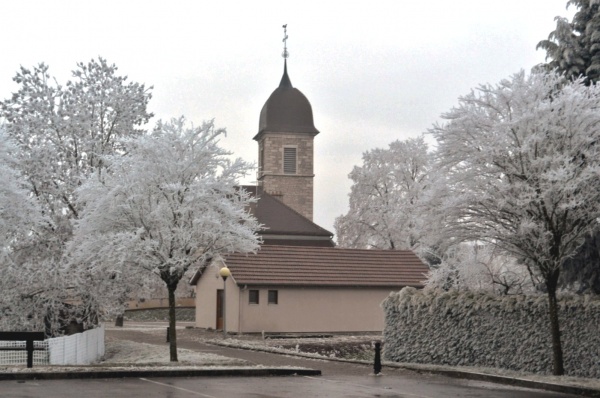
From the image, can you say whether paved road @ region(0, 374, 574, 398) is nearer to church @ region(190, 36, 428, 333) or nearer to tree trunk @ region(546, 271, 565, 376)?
tree trunk @ region(546, 271, 565, 376)

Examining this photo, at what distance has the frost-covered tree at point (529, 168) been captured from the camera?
1909 cm

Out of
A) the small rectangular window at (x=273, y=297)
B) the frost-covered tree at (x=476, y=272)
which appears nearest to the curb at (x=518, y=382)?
the frost-covered tree at (x=476, y=272)

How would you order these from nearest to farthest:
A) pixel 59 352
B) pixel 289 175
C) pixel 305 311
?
pixel 59 352 < pixel 305 311 < pixel 289 175

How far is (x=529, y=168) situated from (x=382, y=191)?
147ft

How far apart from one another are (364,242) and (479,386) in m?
45.1

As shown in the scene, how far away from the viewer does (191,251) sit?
2286cm

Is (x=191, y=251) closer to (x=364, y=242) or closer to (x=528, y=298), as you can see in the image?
(x=528, y=298)

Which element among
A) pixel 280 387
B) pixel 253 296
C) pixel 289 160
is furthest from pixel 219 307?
pixel 289 160

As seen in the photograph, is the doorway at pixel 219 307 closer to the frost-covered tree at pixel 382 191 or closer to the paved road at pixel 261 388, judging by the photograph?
the frost-covered tree at pixel 382 191

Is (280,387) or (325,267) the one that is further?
(325,267)

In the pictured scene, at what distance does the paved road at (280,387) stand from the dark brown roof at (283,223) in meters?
39.8

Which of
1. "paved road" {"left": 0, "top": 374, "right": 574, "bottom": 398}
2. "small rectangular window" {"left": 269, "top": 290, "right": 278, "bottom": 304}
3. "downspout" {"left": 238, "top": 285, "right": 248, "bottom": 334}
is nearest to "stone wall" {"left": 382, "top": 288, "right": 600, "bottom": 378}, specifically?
"paved road" {"left": 0, "top": 374, "right": 574, "bottom": 398}

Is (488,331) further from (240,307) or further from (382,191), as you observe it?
(382,191)

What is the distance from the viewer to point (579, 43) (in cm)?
2416
